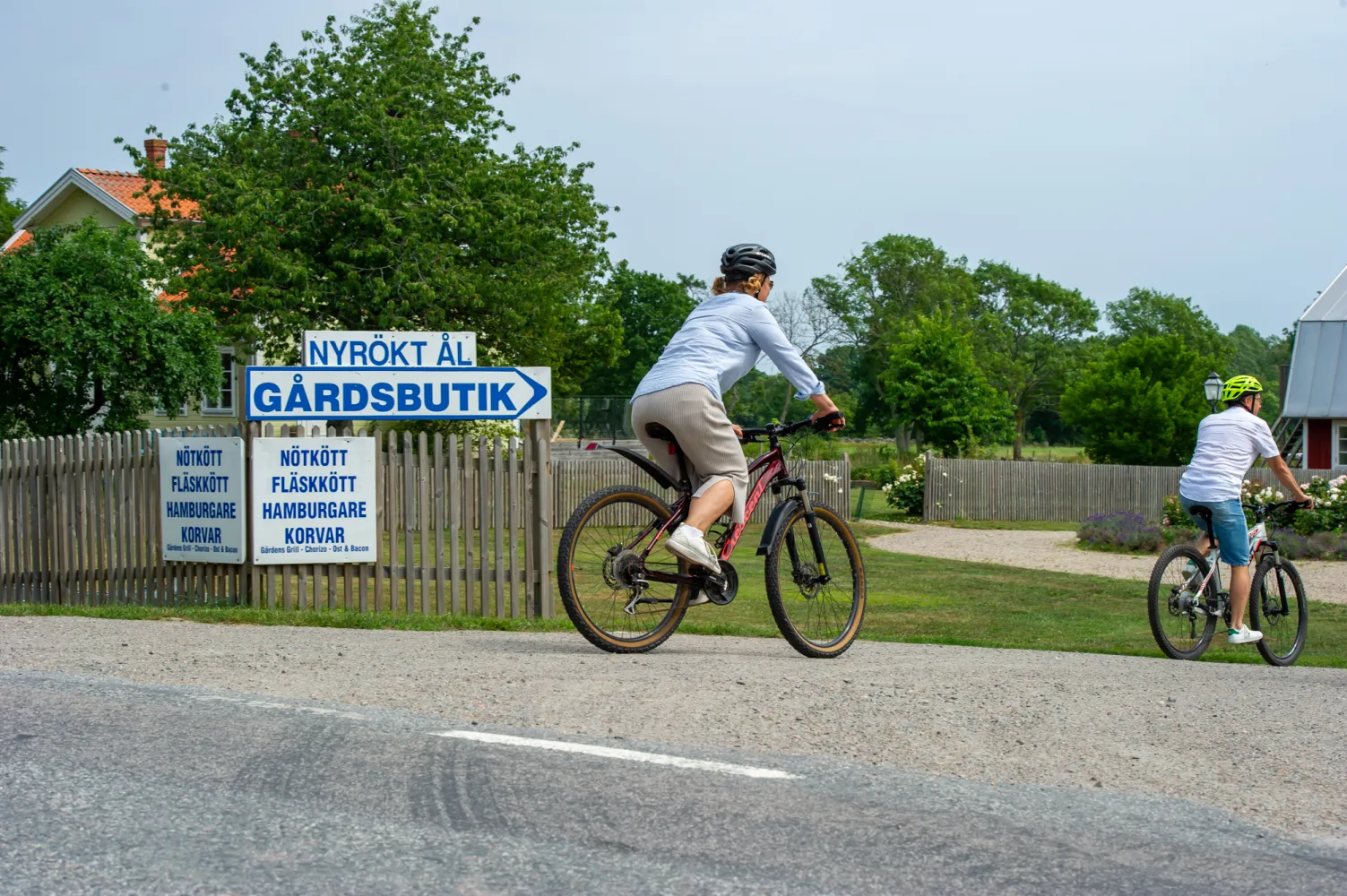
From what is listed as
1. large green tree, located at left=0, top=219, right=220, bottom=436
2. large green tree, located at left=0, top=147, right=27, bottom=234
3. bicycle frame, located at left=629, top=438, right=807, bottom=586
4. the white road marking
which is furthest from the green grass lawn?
large green tree, located at left=0, top=147, right=27, bottom=234

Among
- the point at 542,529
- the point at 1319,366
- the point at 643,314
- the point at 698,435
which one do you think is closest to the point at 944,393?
the point at 1319,366

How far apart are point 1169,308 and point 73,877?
125m

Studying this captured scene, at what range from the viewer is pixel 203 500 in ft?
36.6

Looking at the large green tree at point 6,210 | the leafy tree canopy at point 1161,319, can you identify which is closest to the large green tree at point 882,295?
the leafy tree canopy at point 1161,319

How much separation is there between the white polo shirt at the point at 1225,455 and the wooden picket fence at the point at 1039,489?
27071 millimetres

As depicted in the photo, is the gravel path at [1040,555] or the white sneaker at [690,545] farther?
the gravel path at [1040,555]

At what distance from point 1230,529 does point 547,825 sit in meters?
6.49

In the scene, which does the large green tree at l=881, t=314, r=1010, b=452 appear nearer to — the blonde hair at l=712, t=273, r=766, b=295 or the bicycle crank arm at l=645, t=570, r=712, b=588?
the blonde hair at l=712, t=273, r=766, b=295

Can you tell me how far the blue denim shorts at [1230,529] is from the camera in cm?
901

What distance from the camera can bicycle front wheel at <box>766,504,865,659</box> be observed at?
7.21m

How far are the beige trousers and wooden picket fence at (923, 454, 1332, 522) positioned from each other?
29.9 m

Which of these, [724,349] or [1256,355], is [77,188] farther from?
[1256,355]

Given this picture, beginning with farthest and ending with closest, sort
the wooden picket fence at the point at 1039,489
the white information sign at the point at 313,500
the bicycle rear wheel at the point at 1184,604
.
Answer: the wooden picket fence at the point at 1039,489 → the white information sign at the point at 313,500 → the bicycle rear wheel at the point at 1184,604

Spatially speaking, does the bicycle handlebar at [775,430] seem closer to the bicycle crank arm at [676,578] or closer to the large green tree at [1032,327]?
the bicycle crank arm at [676,578]
